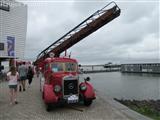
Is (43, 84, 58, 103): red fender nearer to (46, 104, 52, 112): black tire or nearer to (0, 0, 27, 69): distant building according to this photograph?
(46, 104, 52, 112): black tire

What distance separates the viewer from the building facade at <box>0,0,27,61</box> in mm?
39812

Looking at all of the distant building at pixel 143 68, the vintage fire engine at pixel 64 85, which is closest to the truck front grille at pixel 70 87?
the vintage fire engine at pixel 64 85

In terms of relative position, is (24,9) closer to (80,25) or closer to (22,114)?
(80,25)

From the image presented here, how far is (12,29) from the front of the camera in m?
41.9

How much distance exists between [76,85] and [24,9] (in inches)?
1526

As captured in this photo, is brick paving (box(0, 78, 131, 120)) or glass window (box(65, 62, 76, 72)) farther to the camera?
glass window (box(65, 62, 76, 72))

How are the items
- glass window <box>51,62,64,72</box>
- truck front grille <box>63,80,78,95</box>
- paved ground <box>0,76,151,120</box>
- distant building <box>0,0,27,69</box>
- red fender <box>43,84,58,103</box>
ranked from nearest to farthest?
1. paved ground <box>0,76,151,120</box>
2. red fender <box>43,84,58,103</box>
3. truck front grille <box>63,80,78,95</box>
4. glass window <box>51,62,64,72</box>
5. distant building <box>0,0,27,69</box>

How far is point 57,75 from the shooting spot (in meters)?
9.12

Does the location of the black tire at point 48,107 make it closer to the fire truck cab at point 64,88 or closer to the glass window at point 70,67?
the fire truck cab at point 64,88

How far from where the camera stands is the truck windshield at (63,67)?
9688mm

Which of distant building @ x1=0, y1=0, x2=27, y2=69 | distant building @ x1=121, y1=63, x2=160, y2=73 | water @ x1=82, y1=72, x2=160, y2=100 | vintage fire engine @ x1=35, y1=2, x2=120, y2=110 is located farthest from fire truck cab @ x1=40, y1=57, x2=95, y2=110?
distant building @ x1=121, y1=63, x2=160, y2=73

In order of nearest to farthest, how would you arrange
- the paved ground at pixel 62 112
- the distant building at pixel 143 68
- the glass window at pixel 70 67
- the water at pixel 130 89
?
the paved ground at pixel 62 112, the glass window at pixel 70 67, the water at pixel 130 89, the distant building at pixel 143 68

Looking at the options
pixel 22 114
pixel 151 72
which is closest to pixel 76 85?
pixel 22 114

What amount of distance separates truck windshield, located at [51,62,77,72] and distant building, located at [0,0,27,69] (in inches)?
1238
